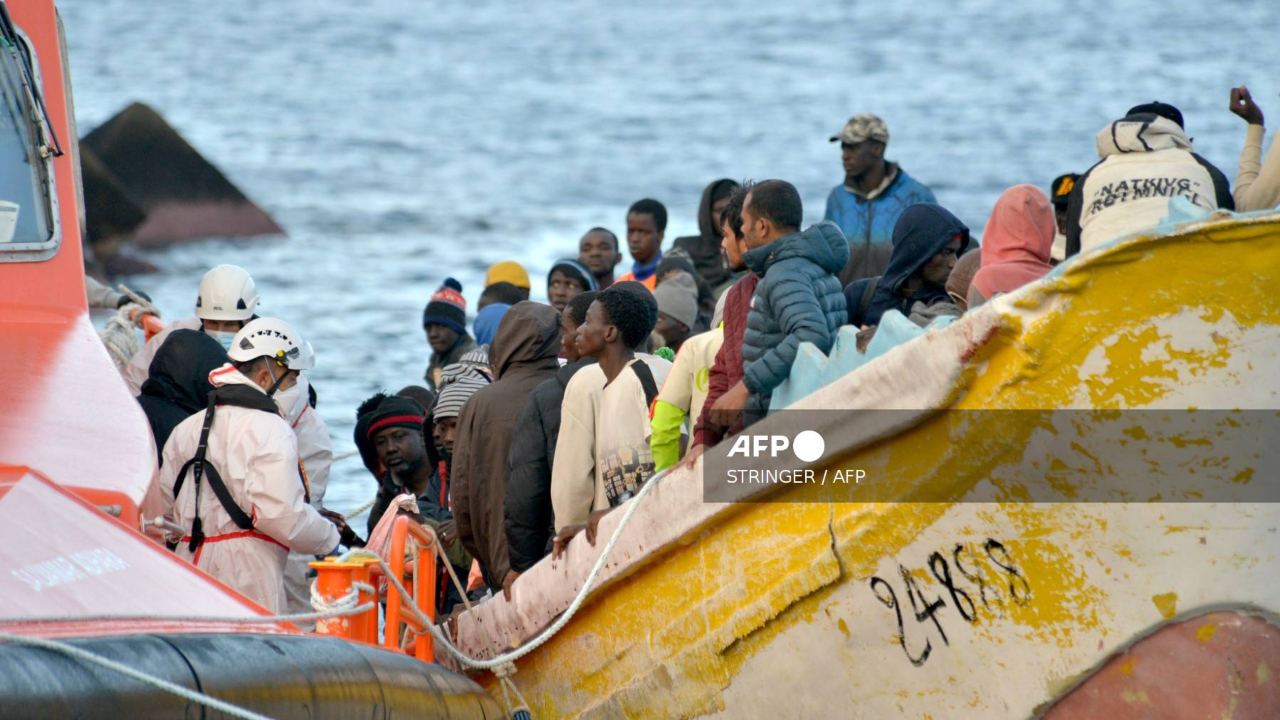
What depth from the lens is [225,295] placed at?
30.8ft

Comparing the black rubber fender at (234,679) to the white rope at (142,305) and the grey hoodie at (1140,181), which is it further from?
the white rope at (142,305)

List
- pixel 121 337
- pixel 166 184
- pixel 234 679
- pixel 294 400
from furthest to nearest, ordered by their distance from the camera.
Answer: pixel 166 184
pixel 121 337
pixel 294 400
pixel 234 679

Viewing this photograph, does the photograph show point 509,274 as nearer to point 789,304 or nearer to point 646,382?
point 646,382

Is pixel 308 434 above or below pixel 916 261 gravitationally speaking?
below

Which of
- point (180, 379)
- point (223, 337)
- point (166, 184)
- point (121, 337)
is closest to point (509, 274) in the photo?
point (121, 337)

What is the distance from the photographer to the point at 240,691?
5301 mm

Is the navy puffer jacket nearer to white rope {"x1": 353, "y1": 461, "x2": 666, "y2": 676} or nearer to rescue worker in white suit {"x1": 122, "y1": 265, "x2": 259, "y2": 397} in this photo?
white rope {"x1": 353, "y1": 461, "x2": 666, "y2": 676}

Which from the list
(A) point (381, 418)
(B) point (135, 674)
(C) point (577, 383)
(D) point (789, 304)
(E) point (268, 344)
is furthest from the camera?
(A) point (381, 418)

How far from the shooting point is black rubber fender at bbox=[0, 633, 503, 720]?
15.5 feet

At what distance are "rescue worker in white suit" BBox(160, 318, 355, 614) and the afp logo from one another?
212cm

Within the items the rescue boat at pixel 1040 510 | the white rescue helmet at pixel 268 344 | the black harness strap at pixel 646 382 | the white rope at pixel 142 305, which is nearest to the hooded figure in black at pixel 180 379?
the white rescue helmet at pixel 268 344

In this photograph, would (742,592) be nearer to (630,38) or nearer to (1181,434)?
(1181,434)

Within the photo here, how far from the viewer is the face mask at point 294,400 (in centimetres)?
869

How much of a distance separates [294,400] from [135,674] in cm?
391
